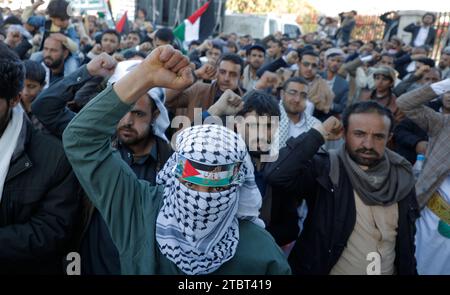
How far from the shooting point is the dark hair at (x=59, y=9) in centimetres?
531

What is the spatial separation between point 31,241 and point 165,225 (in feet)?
1.84

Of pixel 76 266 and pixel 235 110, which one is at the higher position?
pixel 235 110

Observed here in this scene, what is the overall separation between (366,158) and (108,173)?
149cm

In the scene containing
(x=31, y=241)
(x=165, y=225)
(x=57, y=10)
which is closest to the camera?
(x=165, y=225)

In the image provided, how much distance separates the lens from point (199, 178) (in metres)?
1.56

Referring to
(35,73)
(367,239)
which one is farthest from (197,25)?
(367,239)

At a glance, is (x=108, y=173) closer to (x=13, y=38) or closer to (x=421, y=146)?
(x=421, y=146)

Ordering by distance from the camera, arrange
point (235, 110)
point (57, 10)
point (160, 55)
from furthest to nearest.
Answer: point (57, 10) → point (235, 110) → point (160, 55)

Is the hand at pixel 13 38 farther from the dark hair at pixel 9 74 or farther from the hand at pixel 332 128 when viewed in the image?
the hand at pixel 332 128

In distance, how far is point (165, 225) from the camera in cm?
157

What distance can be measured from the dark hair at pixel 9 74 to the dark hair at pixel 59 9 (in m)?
3.97

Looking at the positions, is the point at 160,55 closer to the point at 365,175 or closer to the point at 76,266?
the point at 76,266

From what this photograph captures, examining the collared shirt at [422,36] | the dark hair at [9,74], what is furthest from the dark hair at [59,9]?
the collared shirt at [422,36]
